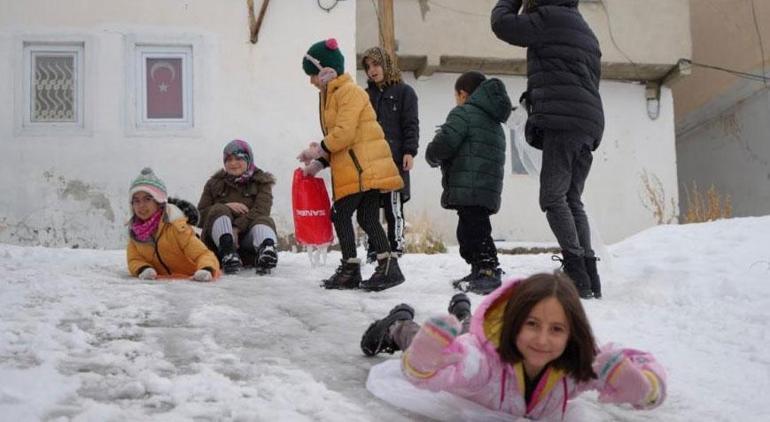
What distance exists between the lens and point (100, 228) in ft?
37.9

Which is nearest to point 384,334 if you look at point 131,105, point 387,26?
point 131,105

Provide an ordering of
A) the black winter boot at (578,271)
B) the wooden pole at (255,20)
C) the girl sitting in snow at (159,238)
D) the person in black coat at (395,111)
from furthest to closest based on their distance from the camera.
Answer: the wooden pole at (255,20) → the person in black coat at (395,111) → the girl sitting in snow at (159,238) → the black winter boot at (578,271)

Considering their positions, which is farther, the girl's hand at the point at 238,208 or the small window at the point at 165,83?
the small window at the point at 165,83

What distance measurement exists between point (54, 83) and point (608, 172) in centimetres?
852

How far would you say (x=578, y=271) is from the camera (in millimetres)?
6113

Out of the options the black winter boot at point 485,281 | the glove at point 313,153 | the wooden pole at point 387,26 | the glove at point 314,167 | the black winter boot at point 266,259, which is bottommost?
the black winter boot at point 485,281

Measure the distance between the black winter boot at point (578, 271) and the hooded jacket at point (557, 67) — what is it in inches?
30.1

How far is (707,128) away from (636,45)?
368 centimetres

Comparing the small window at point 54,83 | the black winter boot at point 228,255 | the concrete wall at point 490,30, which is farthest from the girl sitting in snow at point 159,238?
the concrete wall at point 490,30

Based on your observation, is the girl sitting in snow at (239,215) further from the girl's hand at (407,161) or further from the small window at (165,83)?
the small window at (165,83)

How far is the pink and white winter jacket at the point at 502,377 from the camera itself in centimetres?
343

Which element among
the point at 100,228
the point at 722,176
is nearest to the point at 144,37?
the point at 100,228

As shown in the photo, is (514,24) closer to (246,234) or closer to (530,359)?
(246,234)

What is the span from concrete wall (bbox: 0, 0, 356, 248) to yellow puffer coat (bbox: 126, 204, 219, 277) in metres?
4.78
